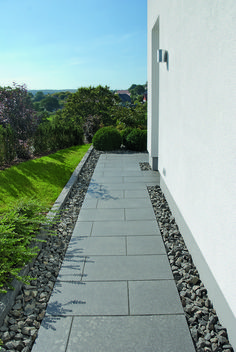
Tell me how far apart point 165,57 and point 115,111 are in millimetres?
9901

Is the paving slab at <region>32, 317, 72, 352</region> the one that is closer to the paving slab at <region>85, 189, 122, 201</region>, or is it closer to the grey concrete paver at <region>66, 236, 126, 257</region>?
the grey concrete paver at <region>66, 236, 126, 257</region>

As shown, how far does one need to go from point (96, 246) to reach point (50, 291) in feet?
3.27

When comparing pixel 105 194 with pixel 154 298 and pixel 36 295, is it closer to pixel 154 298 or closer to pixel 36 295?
pixel 36 295

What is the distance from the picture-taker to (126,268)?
325 centimetres

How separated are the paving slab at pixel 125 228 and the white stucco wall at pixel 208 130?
69 cm

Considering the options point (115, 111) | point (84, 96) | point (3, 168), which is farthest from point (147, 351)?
point (84, 96)

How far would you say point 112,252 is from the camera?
11.9ft

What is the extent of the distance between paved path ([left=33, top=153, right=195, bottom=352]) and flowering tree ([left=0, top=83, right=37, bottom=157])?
6145 mm

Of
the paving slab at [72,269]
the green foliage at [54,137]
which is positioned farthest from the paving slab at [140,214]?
the green foliage at [54,137]

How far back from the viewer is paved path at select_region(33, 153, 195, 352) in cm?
222

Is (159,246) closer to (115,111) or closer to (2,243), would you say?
(2,243)

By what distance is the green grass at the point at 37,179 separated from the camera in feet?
19.4

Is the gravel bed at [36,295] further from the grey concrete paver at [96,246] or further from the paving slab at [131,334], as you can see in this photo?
the paving slab at [131,334]

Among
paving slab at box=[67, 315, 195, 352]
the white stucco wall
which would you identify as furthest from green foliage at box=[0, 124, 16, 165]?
paving slab at box=[67, 315, 195, 352]
